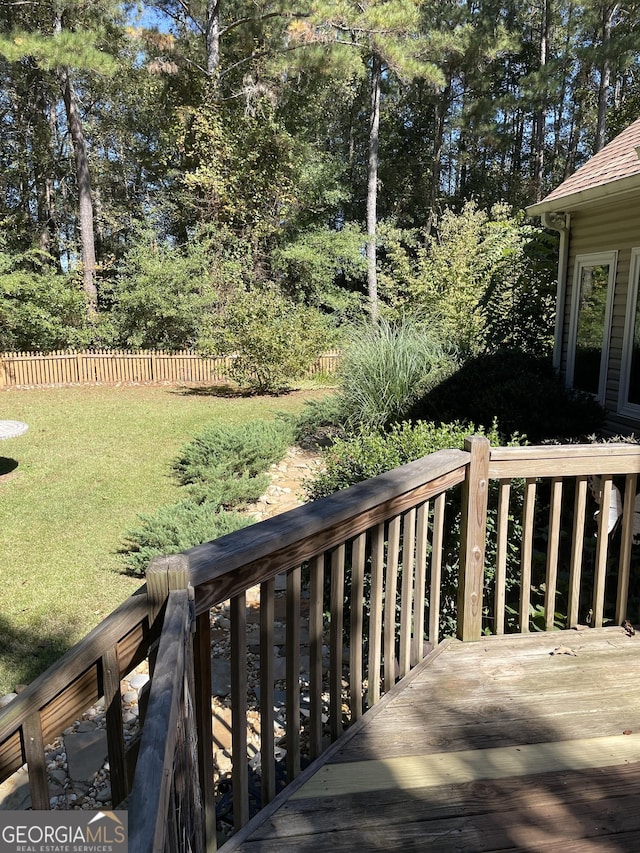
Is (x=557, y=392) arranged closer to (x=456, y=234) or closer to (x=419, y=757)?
(x=419, y=757)

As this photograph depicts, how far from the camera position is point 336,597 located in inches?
84.0

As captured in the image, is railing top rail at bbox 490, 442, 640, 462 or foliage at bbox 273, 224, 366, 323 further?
foliage at bbox 273, 224, 366, 323

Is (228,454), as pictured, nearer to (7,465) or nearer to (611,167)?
(7,465)

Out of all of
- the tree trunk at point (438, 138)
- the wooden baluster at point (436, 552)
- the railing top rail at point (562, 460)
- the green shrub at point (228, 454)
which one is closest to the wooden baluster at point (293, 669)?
the wooden baluster at point (436, 552)

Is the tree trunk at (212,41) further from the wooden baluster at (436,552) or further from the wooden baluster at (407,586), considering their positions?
the wooden baluster at (407,586)

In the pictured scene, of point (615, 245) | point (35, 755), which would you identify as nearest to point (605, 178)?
point (615, 245)

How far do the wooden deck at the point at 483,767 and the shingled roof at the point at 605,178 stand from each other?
5756mm

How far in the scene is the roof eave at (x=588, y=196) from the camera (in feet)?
22.0

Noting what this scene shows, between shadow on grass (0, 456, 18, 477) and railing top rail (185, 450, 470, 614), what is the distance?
6.38 meters

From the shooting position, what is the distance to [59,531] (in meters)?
5.66

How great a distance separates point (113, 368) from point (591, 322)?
1068 cm

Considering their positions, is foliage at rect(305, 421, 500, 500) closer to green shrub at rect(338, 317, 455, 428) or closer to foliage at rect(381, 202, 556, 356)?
green shrub at rect(338, 317, 455, 428)

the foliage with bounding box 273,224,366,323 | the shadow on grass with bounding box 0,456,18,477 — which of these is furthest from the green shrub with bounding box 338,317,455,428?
the foliage with bounding box 273,224,366,323

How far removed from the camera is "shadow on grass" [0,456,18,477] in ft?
24.6
